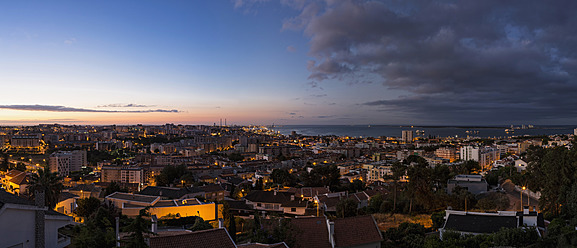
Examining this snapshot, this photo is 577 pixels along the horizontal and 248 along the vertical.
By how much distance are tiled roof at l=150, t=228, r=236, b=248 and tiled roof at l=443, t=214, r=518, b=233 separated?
808 cm

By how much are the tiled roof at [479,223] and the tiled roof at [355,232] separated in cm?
317

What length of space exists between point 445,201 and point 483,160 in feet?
125

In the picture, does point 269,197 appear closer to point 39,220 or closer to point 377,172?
point 39,220

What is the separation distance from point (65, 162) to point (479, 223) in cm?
5673

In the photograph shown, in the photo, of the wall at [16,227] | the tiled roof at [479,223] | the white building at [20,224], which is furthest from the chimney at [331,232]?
the wall at [16,227]

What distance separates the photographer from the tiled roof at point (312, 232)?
33.7 ft

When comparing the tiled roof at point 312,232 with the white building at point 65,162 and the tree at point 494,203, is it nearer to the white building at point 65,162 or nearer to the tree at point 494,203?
the tree at point 494,203

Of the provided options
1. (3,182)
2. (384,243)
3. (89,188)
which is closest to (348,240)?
(384,243)

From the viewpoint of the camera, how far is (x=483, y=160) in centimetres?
5116

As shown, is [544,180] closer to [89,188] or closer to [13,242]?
[13,242]

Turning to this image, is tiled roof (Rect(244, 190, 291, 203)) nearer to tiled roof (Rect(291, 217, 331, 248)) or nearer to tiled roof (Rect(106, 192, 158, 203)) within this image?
tiled roof (Rect(106, 192, 158, 203))

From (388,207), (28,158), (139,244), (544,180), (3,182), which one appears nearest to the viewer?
(139,244)

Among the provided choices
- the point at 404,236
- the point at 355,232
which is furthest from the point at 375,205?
the point at 355,232

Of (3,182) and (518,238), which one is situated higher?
(518,238)
